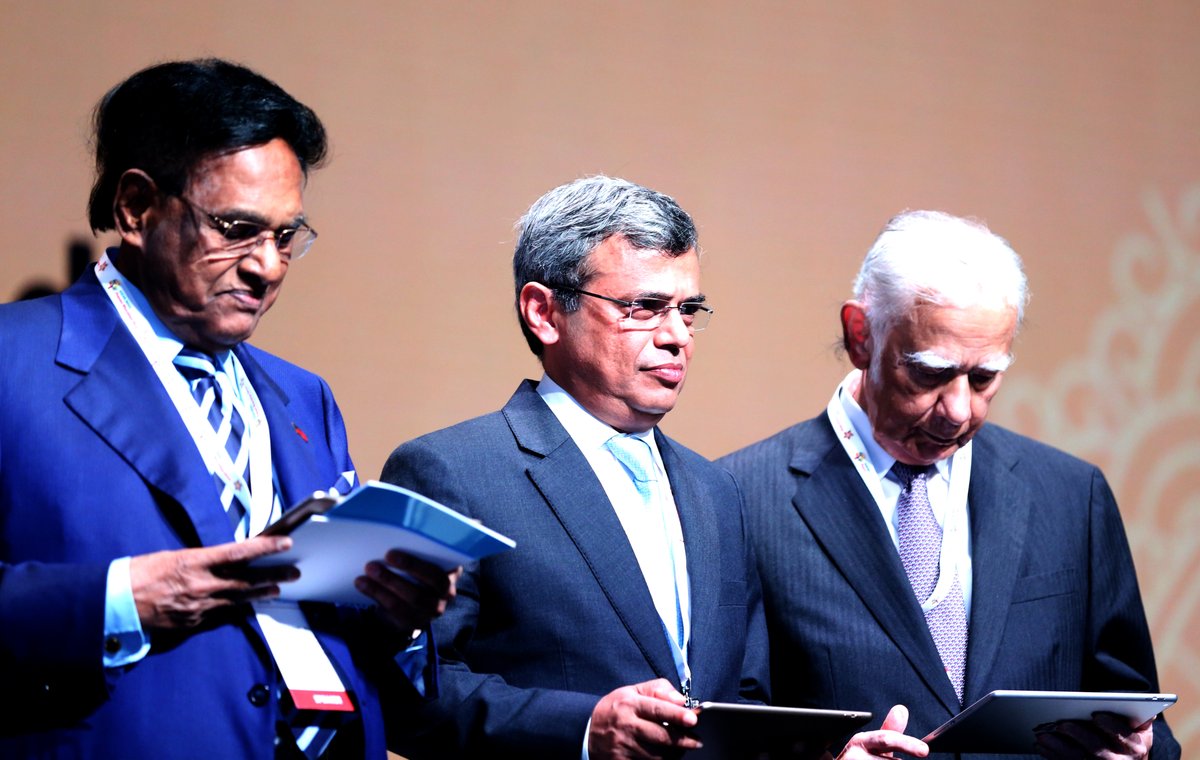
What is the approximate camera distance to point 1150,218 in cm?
435

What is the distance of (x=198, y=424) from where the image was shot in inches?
80.4

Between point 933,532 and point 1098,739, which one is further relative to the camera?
point 933,532

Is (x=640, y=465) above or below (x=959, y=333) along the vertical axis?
below

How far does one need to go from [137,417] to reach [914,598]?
160 cm

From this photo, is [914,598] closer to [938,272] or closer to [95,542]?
[938,272]

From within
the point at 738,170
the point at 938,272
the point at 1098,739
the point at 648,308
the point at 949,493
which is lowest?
the point at 1098,739

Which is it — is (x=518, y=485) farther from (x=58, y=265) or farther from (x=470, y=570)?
(x=58, y=265)

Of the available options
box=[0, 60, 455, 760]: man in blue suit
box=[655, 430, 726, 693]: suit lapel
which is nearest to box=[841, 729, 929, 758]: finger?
box=[655, 430, 726, 693]: suit lapel

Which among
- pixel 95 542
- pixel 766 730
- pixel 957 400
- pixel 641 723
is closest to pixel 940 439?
pixel 957 400

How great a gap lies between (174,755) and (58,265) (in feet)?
3.95

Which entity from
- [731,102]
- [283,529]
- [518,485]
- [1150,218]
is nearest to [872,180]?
[731,102]

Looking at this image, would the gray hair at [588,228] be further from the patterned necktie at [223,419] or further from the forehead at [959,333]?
the patterned necktie at [223,419]

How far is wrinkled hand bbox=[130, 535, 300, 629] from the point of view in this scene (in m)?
1.76

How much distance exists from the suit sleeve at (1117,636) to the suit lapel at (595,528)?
3.47 ft
